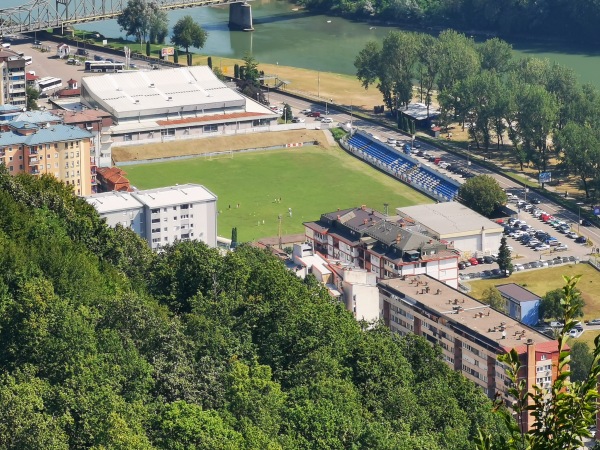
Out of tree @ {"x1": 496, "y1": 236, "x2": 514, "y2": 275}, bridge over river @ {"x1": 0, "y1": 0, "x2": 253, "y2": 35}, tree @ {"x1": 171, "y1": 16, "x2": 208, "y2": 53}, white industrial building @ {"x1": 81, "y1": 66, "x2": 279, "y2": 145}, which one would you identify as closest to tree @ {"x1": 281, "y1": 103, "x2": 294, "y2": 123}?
white industrial building @ {"x1": 81, "y1": 66, "x2": 279, "y2": 145}

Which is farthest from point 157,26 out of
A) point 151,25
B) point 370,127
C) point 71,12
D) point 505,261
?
point 505,261

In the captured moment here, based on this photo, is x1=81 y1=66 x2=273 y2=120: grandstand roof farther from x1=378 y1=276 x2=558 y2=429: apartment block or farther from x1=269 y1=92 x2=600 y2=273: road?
x1=378 y1=276 x2=558 y2=429: apartment block

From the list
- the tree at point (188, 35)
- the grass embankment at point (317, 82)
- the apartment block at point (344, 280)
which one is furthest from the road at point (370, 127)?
the apartment block at point (344, 280)

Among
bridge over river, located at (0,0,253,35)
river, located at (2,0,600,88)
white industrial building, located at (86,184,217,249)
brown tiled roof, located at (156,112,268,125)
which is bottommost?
white industrial building, located at (86,184,217,249)

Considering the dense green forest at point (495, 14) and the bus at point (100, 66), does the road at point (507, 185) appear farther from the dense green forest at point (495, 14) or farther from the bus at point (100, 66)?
A: the dense green forest at point (495, 14)

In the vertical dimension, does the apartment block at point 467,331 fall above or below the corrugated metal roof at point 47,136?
below
